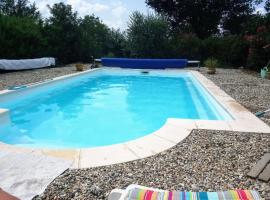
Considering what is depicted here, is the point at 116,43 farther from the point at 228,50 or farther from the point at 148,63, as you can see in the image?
the point at 228,50

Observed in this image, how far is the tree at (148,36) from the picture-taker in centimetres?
1577

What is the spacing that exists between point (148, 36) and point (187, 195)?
14363 millimetres

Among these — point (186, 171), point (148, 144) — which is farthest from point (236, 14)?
point (186, 171)

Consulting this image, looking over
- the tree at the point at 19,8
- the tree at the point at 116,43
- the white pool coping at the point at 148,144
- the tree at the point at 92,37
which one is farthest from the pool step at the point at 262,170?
the tree at the point at 19,8

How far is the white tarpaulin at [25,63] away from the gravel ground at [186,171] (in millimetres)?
8830

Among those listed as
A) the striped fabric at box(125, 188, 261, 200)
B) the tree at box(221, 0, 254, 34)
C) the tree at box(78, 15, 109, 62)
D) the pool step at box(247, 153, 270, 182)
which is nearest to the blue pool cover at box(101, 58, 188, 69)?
the tree at box(78, 15, 109, 62)

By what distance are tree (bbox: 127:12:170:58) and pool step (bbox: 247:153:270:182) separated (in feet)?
44.4

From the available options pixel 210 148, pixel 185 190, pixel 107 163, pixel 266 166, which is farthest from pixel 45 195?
pixel 266 166

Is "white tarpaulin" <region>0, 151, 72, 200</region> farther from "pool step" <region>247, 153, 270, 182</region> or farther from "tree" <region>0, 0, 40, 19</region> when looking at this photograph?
"tree" <region>0, 0, 40, 19</region>

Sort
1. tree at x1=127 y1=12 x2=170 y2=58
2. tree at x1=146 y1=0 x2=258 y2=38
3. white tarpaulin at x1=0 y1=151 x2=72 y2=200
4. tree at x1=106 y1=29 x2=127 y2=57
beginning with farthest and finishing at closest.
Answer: tree at x1=146 y1=0 x2=258 y2=38 < tree at x1=106 y1=29 x2=127 y2=57 < tree at x1=127 y1=12 x2=170 y2=58 < white tarpaulin at x1=0 y1=151 x2=72 y2=200

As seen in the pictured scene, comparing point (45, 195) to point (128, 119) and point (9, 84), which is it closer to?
point (128, 119)

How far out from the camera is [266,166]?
277 cm

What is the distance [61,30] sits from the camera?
14.3 metres

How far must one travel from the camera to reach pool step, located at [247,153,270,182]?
8.38ft
